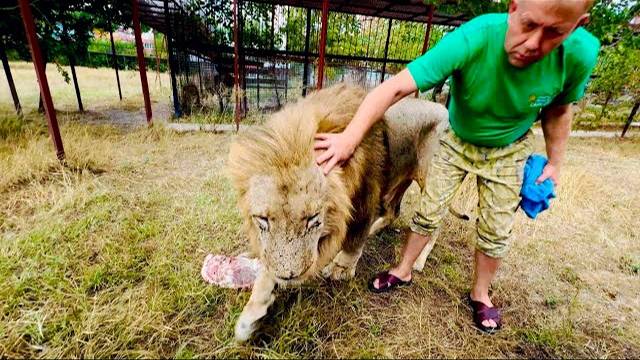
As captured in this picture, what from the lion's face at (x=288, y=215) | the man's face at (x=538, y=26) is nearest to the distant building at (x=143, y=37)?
the lion's face at (x=288, y=215)

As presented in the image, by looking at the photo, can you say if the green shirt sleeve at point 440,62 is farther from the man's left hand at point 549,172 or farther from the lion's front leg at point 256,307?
the lion's front leg at point 256,307

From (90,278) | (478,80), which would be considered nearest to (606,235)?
(478,80)

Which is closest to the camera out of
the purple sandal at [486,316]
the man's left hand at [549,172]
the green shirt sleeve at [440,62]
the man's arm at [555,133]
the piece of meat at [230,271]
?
the green shirt sleeve at [440,62]

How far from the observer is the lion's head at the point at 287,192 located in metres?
1.64

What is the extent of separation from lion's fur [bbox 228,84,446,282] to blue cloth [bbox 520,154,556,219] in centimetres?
87

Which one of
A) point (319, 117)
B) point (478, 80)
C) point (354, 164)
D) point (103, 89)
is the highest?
point (478, 80)

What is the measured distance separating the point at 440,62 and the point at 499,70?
34 centimetres

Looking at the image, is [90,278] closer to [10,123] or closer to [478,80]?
[478,80]

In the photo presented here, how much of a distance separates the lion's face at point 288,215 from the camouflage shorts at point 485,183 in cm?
100

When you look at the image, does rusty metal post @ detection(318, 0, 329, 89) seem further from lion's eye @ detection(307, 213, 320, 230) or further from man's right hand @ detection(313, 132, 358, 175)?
lion's eye @ detection(307, 213, 320, 230)

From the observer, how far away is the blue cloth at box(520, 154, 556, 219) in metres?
2.15

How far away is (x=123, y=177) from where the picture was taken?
13.7ft

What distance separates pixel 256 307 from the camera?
6.69ft

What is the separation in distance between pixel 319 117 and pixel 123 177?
10.7ft
